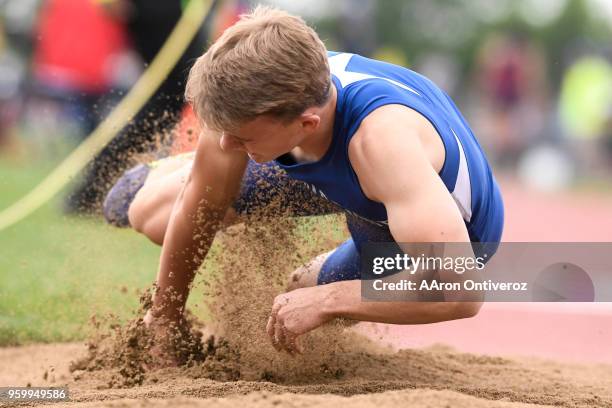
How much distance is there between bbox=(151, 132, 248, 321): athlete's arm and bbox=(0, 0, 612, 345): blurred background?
2.04ft

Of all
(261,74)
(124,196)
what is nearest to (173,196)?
(124,196)

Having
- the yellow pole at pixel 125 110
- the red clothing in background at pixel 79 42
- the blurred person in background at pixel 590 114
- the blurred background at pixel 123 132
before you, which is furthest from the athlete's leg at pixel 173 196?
the blurred person in background at pixel 590 114

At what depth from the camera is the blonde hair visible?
10.5 feet

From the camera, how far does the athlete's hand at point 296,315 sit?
3.30 metres

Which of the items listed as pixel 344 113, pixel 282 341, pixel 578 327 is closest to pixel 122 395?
pixel 282 341

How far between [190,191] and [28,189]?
6.38 m

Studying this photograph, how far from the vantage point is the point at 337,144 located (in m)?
3.40

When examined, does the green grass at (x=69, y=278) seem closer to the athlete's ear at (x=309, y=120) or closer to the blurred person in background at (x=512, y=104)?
the athlete's ear at (x=309, y=120)

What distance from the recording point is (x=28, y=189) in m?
9.83

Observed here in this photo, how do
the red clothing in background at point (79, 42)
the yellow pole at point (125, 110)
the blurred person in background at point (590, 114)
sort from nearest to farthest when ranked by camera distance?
the yellow pole at point (125, 110) < the red clothing in background at point (79, 42) < the blurred person in background at point (590, 114)

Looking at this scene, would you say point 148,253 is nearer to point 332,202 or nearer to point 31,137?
point 332,202

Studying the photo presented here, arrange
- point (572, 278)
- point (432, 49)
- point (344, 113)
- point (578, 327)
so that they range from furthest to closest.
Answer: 1. point (432, 49)
2. point (578, 327)
3. point (572, 278)
4. point (344, 113)

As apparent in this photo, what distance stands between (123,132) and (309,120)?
4487 mm

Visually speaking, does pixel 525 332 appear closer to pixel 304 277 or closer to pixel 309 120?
pixel 304 277
